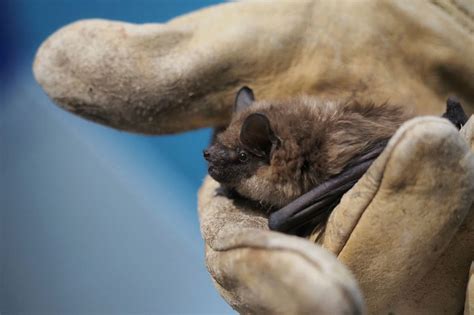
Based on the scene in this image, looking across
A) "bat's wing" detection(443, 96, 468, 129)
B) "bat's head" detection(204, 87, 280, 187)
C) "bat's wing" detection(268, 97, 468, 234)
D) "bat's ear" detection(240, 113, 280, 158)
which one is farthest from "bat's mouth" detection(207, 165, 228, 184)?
"bat's wing" detection(443, 96, 468, 129)

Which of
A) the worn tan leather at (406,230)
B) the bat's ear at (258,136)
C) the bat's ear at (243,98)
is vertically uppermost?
the bat's ear at (243,98)

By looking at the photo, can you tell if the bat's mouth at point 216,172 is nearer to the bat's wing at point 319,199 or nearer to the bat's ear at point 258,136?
the bat's ear at point 258,136

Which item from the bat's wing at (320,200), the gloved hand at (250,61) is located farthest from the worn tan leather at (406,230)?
the gloved hand at (250,61)

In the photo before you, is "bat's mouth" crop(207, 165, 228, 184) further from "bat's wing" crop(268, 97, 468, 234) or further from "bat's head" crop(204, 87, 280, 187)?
"bat's wing" crop(268, 97, 468, 234)

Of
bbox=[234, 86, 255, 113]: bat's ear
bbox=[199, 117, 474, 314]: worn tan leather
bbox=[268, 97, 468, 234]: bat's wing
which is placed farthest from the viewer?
bbox=[234, 86, 255, 113]: bat's ear

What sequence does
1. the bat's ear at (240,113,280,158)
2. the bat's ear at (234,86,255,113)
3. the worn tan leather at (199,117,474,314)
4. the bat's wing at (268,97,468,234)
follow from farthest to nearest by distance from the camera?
1. the bat's ear at (234,86,255,113)
2. the bat's ear at (240,113,280,158)
3. the bat's wing at (268,97,468,234)
4. the worn tan leather at (199,117,474,314)

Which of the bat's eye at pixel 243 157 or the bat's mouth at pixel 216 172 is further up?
the bat's eye at pixel 243 157

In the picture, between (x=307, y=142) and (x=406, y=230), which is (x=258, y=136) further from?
(x=406, y=230)

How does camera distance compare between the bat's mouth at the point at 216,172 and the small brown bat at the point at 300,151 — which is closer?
the small brown bat at the point at 300,151

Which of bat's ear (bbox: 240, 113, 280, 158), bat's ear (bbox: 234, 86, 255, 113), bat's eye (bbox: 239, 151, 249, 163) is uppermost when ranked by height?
bat's ear (bbox: 234, 86, 255, 113)

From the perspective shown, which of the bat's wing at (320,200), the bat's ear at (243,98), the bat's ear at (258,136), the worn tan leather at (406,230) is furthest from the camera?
the bat's ear at (243,98)
